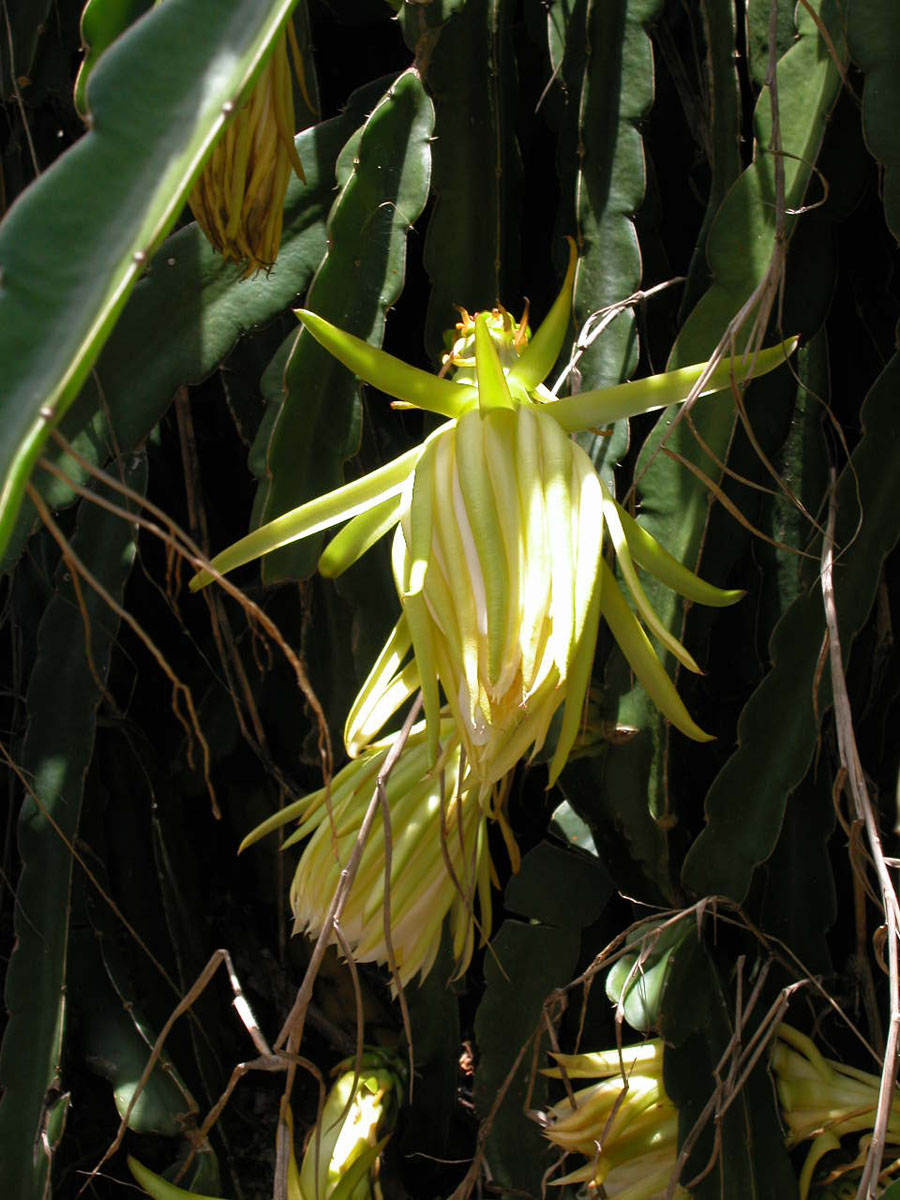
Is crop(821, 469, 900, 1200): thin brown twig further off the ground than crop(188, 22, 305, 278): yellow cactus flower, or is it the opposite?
crop(188, 22, 305, 278): yellow cactus flower

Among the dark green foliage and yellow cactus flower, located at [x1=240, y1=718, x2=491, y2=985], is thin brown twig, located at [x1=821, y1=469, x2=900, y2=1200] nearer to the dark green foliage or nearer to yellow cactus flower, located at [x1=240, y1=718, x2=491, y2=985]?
the dark green foliage

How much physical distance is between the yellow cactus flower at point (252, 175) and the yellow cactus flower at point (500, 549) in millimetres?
120

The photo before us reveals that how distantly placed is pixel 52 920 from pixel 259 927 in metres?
0.30

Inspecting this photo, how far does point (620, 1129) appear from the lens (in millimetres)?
782

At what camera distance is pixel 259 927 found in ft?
3.92

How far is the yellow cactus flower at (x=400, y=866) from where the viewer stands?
69cm

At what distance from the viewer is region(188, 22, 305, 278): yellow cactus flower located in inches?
26.2

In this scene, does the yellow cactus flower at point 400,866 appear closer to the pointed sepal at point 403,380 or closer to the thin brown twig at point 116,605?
the thin brown twig at point 116,605

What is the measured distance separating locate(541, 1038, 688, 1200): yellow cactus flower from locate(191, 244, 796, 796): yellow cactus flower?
308mm

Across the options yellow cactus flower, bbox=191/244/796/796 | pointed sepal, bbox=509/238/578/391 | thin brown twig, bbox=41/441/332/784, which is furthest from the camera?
pointed sepal, bbox=509/238/578/391

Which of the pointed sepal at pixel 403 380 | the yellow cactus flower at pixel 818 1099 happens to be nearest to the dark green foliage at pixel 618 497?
the yellow cactus flower at pixel 818 1099

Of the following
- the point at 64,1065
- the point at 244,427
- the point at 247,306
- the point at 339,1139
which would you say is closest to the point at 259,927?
the point at 64,1065

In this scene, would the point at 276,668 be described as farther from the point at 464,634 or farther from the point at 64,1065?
the point at 464,634

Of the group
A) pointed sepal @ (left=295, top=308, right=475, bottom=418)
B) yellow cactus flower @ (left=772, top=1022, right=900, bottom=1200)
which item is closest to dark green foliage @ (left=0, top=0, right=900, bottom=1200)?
yellow cactus flower @ (left=772, top=1022, right=900, bottom=1200)
